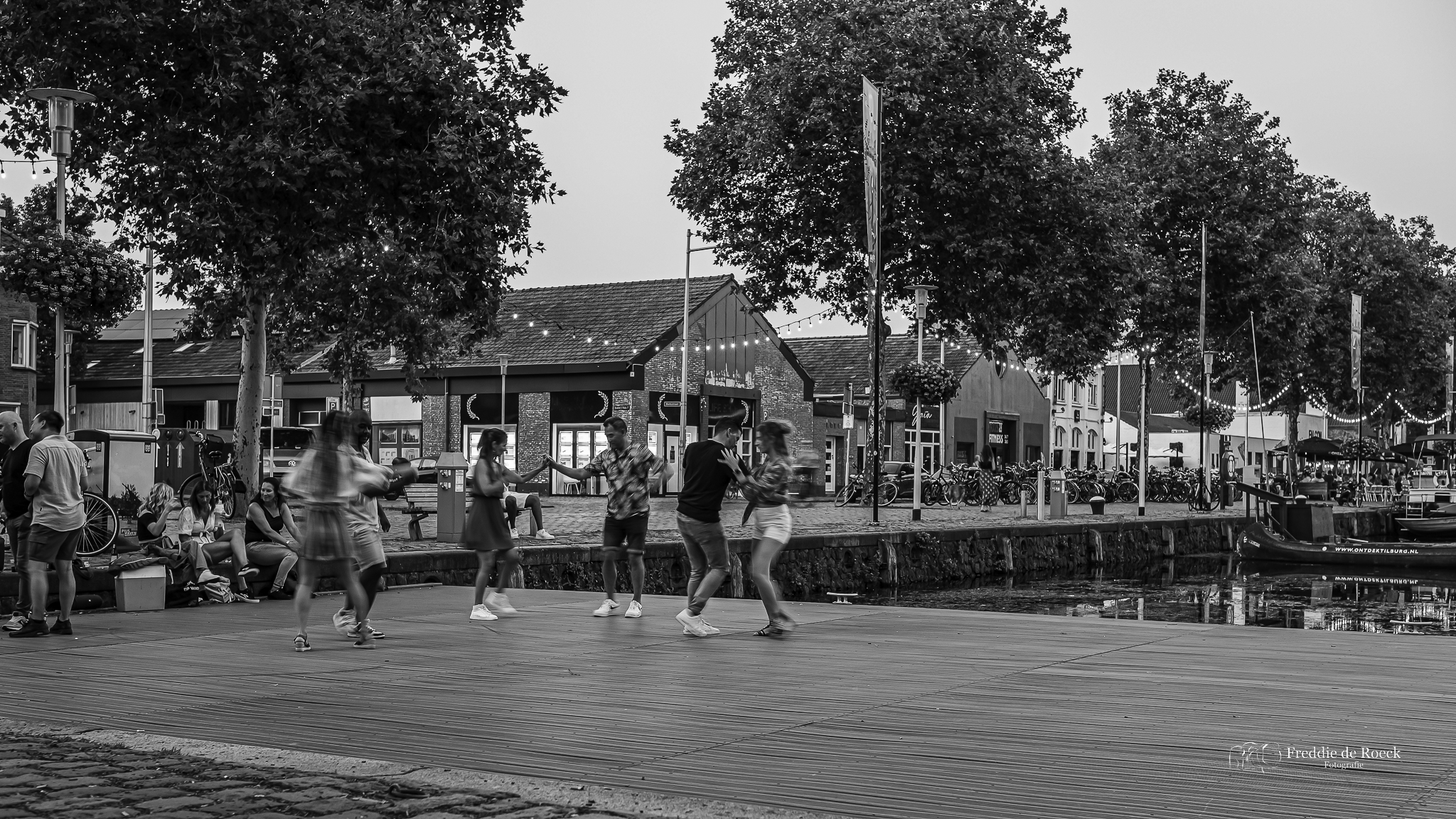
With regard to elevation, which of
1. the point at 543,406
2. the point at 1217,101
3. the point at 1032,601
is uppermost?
the point at 1217,101

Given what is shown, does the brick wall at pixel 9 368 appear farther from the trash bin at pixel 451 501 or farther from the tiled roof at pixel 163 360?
the trash bin at pixel 451 501

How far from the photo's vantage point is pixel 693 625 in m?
11.8

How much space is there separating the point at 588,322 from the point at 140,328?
2129cm

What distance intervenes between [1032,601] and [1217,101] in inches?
1199

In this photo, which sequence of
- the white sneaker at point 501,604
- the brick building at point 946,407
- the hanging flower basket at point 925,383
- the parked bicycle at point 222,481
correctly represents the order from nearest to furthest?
1. the white sneaker at point 501,604
2. the parked bicycle at point 222,481
3. the hanging flower basket at point 925,383
4. the brick building at point 946,407

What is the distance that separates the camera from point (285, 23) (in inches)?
808

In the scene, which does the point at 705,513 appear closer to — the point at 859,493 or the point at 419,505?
the point at 419,505

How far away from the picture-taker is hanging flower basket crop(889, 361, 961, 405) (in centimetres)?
3469

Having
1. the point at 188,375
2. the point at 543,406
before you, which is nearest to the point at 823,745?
the point at 543,406

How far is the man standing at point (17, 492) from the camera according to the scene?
11.4 meters

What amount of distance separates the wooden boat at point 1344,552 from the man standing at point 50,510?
28045 mm

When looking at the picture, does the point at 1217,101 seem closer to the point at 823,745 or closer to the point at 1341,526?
the point at 1341,526

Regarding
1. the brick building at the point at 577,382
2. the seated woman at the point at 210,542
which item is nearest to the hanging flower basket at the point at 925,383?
the brick building at the point at 577,382

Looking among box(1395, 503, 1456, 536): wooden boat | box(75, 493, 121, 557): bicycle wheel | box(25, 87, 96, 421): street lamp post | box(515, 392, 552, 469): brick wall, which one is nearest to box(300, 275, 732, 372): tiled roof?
box(515, 392, 552, 469): brick wall
